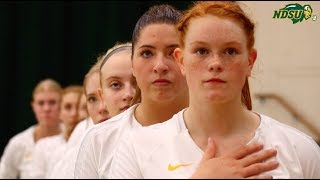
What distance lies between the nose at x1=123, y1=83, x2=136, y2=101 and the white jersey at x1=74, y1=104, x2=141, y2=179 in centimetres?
20

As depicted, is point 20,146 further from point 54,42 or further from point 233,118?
point 233,118

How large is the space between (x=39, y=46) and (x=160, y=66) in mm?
5682

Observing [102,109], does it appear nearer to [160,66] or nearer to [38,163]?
[160,66]

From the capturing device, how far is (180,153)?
1438mm

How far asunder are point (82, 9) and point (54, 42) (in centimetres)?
69

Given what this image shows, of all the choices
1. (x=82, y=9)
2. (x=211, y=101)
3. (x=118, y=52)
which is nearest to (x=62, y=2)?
(x=82, y=9)

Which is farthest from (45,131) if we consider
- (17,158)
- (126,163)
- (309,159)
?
(309,159)

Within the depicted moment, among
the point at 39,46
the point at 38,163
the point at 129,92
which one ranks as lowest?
the point at 38,163

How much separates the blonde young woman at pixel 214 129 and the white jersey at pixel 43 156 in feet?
10.5

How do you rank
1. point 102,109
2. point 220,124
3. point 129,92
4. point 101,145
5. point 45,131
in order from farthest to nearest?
1. point 45,131
2. point 102,109
3. point 129,92
4. point 101,145
5. point 220,124

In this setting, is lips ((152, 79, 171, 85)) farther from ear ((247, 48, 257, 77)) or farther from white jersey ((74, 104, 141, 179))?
ear ((247, 48, 257, 77))

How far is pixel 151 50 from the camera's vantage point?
6.04 feet

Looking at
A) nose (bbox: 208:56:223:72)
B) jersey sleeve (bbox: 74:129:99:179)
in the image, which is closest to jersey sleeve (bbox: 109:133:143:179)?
nose (bbox: 208:56:223:72)

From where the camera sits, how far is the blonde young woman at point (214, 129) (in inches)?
55.0
